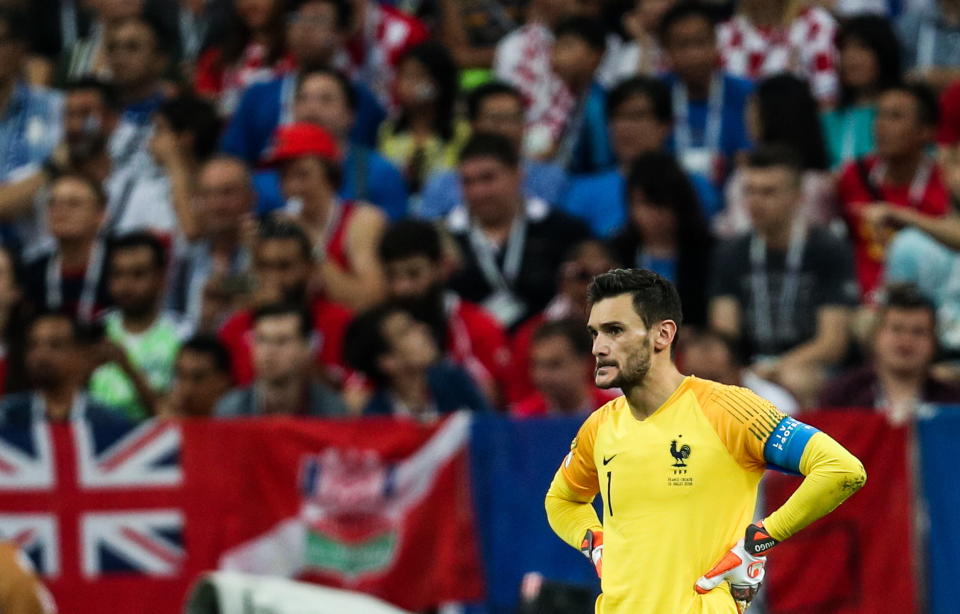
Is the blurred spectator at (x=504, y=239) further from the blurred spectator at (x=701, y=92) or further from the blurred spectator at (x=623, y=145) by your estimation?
the blurred spectator at (x=701, y=92)

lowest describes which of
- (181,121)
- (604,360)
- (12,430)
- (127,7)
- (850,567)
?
(850,567)

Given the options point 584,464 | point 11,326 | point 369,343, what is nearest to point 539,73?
point 369,343

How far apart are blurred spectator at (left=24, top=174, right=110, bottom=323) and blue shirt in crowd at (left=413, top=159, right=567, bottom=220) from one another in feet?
7.32

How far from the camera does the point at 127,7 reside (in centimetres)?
1518

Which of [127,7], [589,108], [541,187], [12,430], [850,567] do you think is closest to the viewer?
[850,567]

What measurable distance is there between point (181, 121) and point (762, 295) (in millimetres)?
4913

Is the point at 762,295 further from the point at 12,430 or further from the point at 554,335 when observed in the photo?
the point at 12,430

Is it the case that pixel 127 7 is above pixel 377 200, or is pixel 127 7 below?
above

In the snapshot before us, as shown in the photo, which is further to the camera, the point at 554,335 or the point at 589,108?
the point at 589,108

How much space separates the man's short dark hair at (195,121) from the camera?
13711mm

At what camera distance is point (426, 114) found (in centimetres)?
1369

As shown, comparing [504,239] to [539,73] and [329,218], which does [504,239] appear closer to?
[329,218]

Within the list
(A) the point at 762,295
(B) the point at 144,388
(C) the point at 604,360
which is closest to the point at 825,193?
(A) the point at 762,295

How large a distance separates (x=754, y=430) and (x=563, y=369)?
4.28 m
